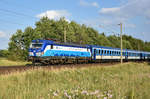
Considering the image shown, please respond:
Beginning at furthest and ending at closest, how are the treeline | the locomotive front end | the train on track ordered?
the treeline < the train on track < the locomotive front end

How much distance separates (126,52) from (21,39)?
23.7 m

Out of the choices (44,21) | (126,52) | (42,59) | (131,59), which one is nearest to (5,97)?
(42,59)

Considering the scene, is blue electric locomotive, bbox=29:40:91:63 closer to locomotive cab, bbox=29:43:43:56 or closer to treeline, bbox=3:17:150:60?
locomotive cab, bbox=29:43:43:56

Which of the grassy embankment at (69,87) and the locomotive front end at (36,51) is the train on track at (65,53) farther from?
the grassy embankment at (69,87)

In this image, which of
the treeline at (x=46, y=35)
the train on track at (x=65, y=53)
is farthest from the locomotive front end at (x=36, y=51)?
the treeline at (x=46, y=35)

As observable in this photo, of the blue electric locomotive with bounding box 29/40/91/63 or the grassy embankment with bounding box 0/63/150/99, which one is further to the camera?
the blue electric locomotive with bounding box 29/40/91/63

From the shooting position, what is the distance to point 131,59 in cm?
4472

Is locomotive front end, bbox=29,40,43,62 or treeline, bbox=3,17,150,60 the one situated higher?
treeline, bbox=3,17,150,60

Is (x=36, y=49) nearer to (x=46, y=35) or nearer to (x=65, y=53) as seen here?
(x=65, y=53)

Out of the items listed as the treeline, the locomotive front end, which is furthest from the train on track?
the treeline

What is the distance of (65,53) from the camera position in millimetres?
24922

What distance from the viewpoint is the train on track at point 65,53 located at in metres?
21.5

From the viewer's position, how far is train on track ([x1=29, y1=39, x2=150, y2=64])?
21484mm

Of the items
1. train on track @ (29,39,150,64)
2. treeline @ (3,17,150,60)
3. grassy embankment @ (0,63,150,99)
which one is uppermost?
treeline @ (3,17,150,60)
